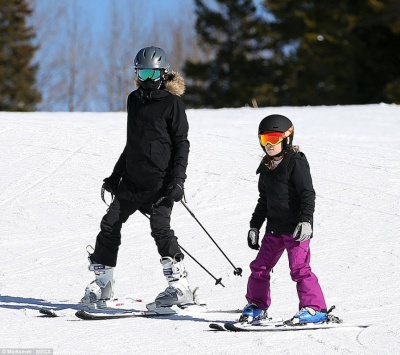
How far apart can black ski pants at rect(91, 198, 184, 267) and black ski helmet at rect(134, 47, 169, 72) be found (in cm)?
97

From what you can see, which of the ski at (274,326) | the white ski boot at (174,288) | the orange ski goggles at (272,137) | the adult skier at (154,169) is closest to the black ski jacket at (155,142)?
the adult skier at (154,169)

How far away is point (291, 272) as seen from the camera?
5734 mm

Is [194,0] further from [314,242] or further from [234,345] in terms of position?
[234,345]

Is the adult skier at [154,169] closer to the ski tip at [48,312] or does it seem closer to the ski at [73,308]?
the ski at [73,308]

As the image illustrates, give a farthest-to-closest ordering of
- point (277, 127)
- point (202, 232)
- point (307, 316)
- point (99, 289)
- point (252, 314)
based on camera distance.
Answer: point (202, 232) < point (99, 289) < point (252, 314) < point (277, 127) < point (307, 316)

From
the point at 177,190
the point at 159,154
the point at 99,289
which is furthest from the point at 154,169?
the point at 99,289

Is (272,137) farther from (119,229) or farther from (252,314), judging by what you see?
(119,229)

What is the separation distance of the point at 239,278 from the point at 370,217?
2.27 m

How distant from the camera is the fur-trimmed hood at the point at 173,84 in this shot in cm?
659

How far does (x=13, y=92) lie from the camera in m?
41.3

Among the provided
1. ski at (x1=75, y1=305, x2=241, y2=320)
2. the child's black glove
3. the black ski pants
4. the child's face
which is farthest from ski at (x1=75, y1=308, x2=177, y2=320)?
the child's face

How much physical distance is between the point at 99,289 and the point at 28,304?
2.21 feet

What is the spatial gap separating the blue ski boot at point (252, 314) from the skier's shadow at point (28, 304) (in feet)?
5.06

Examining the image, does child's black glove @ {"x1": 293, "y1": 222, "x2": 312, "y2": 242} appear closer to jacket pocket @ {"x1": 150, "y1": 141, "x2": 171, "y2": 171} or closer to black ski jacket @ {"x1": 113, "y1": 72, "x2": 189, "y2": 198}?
black ski jacket @ {"x1": 113, "y1": 72, "x2": 189, "y2": 198}
